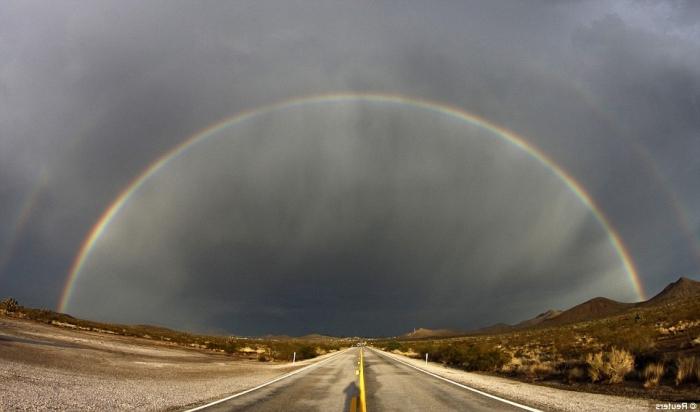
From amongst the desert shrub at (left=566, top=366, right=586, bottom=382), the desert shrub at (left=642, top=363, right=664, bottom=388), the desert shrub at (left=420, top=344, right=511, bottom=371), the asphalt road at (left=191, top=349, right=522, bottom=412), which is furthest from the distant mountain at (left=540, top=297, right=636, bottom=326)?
the asphalt road at (left=191, top=349, right=522, bottom=412)

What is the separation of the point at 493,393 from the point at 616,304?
584ft

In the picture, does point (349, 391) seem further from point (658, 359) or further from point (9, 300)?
point (9, 300)

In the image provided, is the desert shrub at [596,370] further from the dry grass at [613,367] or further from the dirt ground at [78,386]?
the dirt ground at [78,386]

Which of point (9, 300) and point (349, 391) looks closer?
point (349, 391)

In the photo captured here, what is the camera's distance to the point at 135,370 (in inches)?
857

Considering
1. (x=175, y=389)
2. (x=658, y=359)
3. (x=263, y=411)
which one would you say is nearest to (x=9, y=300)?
(x=175, y=389)

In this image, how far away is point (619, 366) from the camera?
1568 centimetres

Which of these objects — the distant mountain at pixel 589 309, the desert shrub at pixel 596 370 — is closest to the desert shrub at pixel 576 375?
the desert shrub at pixel 596 370

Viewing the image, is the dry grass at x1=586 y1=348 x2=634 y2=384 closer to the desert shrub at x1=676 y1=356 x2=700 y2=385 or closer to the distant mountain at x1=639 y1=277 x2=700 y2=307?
the desert shrub at x1=676 y1=356 x2=700 y2=385

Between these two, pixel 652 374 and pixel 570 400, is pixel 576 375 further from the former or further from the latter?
pixel 570 400

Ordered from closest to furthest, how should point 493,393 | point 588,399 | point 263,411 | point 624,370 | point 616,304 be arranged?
point 263,411
point 588,399
point 493,393
point 624,370
point 616,304

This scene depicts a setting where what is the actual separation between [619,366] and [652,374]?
1.12 meters

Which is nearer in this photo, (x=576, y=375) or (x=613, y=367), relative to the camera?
(x=613, y=367)

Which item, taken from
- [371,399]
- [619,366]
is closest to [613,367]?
[619,366]
